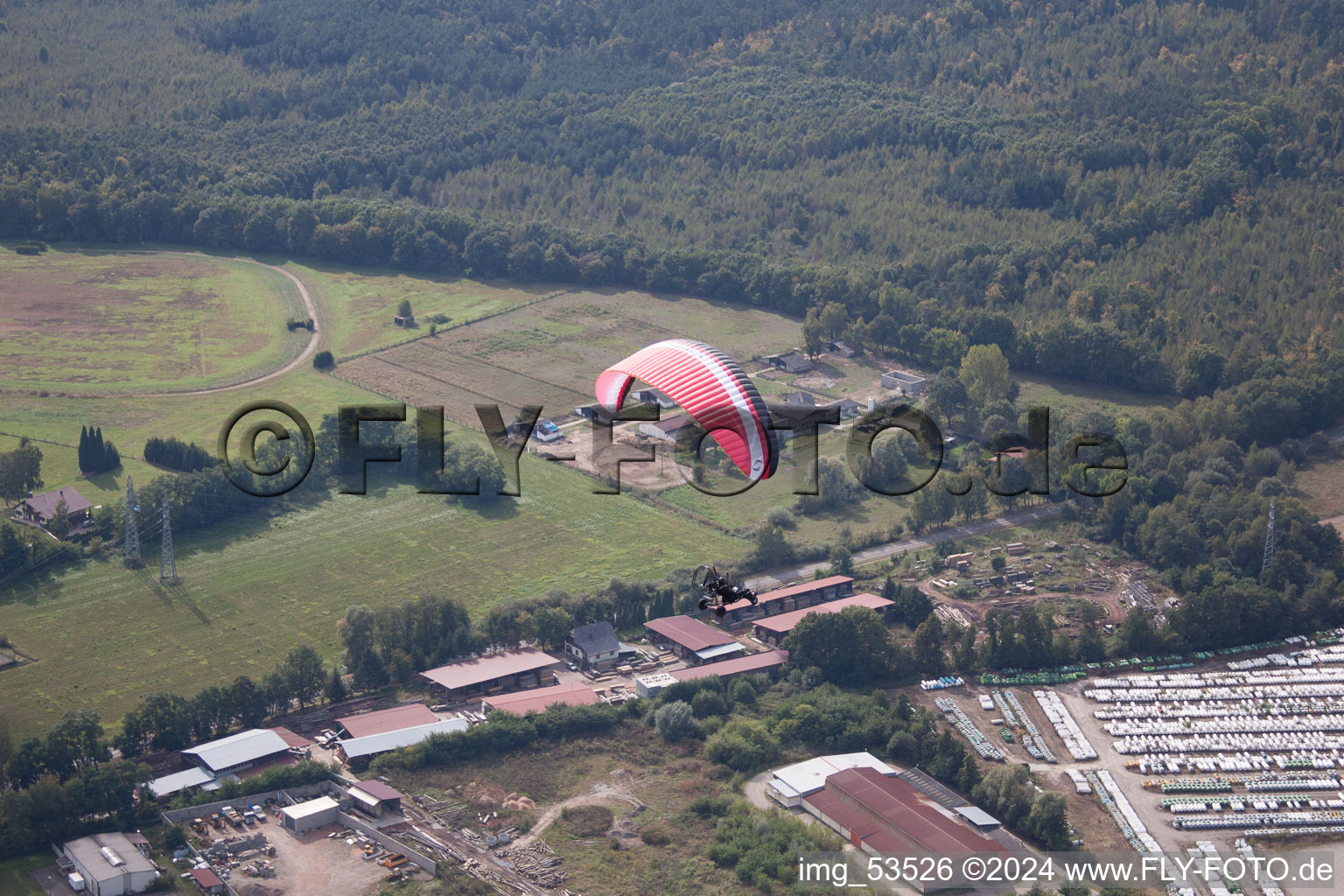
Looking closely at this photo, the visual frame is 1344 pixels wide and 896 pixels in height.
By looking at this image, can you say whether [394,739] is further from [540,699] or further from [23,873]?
[23,873]

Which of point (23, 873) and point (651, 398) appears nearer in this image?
point (23, 873)

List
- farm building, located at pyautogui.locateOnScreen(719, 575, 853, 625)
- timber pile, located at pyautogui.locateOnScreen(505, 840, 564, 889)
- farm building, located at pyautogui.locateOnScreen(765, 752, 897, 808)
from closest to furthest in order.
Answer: timber pile, located at pyautogui.locateOnScreen(505, 840, 564, 889) < farm building, located at pyautogui.locateOnScreen(765, 752, 897, 808) < farm building, located at pyautogui.locateOnScreen(719, 575, 853, 625)

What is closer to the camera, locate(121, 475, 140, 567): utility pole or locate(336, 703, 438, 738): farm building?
locate(336, 703, 438, 738): farm building

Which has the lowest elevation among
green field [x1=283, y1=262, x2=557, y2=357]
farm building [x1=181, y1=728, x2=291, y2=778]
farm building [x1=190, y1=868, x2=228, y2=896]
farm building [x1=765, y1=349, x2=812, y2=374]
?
farm building [x1=190, y1=868, x2=228, y2=896]

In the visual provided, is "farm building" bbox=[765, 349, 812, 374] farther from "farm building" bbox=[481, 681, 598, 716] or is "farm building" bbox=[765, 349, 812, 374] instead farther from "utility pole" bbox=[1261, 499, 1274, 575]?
"farm building" bbox=[481, 681, 598, 716]

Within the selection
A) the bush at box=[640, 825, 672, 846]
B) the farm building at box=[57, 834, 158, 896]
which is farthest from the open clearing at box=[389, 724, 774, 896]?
the farm building at box=[57, 834, 158, 896]

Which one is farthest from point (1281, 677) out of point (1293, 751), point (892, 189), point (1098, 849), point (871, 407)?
point (892, 189)

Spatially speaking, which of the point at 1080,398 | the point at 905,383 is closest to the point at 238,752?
the point at 905,383
